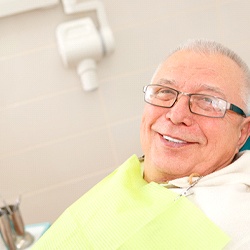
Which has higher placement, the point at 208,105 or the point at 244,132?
the point at 208,105

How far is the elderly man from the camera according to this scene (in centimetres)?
89

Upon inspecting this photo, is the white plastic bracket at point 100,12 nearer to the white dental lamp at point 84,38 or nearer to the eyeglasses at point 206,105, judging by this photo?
the white dental lamp at point 84,38

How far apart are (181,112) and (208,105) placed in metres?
0.08

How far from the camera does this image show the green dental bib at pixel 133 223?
2.85ft

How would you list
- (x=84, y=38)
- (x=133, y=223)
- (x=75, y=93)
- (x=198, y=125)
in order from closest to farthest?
(x=133, y=223) < (x=198, y=125) < (x=84, y=38) < (x=75, y=93)

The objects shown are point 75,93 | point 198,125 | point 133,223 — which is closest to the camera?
point 133,223

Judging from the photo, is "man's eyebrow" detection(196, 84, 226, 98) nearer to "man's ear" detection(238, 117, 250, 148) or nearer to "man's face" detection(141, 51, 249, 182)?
"man's face" detection(141, 51, 249, 182)

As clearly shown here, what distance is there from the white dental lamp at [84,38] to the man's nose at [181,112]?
70cm

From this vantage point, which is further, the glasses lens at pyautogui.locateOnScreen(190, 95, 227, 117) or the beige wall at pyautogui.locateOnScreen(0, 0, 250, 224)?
the beige wall at pyautogui.locateOnScreen(0, 0, 250, 224)

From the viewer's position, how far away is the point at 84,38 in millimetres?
1649

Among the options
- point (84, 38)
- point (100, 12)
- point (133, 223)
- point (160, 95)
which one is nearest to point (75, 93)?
point (84, 38)

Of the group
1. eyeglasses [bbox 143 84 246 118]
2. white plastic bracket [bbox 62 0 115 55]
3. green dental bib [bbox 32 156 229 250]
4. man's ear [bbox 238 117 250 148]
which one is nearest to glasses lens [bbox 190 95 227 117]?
eyeglasses [bbox 143 84 246 118]

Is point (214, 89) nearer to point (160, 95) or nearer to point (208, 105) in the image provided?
point (208, 105)

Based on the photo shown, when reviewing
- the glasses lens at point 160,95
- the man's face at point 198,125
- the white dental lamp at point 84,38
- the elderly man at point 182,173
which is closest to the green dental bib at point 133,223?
the elderly man at point 182,173
